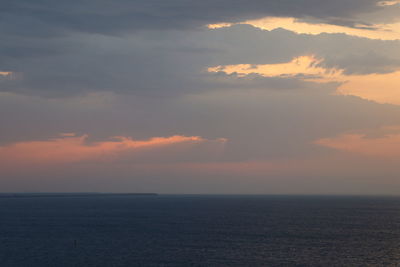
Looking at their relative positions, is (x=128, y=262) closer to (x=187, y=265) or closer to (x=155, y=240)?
(x=187, y=265)

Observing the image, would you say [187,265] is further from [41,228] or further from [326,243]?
[41,228]

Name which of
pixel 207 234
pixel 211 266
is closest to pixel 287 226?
pixel 207 234

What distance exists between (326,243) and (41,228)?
75225 millimetres

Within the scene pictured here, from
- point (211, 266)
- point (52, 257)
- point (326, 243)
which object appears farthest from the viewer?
point (326, 243)

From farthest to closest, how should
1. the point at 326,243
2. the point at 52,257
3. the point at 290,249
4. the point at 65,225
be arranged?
the point at 65,225 → the point at 326,243 → the point at 290,249 → the point at 52,257

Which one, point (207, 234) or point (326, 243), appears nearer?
point (326, 243)

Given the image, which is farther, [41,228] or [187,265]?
[41,228]

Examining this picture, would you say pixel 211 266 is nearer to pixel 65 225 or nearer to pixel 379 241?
pixel 379 241

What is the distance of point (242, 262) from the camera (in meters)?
81.8

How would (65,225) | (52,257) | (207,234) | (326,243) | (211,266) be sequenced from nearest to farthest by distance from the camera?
(211,266) → (52,257) → (326,243) → (207,234) → (65,225)

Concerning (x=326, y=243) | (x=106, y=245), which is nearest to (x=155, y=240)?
(x=106, y=245)

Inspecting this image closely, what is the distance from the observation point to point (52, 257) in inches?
3401

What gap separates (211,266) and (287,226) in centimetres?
7034

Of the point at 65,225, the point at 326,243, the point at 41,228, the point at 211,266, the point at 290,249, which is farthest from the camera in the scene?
the point at 65,225
